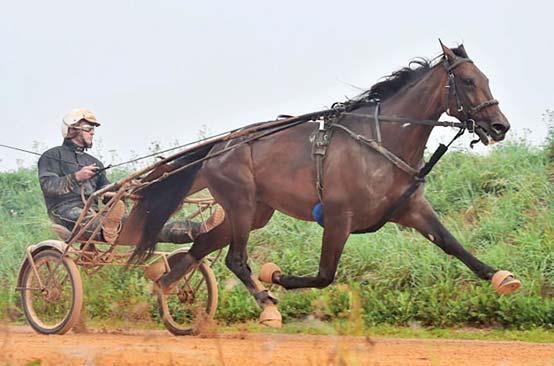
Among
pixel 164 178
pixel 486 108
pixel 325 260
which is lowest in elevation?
pixel 325 260

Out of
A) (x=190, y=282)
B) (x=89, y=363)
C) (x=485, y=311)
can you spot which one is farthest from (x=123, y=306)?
(x=89, y=363)

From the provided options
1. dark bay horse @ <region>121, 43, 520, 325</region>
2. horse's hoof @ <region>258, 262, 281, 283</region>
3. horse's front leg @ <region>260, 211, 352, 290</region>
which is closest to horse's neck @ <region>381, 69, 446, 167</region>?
dark bay horse @ <region>121, 43, 520, 325</region>

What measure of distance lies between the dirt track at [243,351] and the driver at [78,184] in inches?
37.8

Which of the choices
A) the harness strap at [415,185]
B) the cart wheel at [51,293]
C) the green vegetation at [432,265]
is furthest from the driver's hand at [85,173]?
the harness strap at [415,185]

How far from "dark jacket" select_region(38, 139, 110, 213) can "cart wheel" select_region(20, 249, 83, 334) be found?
52 cm

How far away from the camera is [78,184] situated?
9375 millimetres

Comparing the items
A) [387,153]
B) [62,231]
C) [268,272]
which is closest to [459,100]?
[387,153]

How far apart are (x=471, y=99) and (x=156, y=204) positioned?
10.2 ft

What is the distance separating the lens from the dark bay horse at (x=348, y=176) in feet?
25.9

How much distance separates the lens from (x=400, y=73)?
832 centimetres

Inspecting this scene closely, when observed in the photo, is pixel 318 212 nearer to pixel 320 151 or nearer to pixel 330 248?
pixel 330 248

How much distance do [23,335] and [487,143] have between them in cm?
443

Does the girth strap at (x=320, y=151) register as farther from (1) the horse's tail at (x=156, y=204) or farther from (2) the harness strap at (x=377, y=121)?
(1) the horse's tail at (x=156, y=204)

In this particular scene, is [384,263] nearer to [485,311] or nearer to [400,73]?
[485,311]
